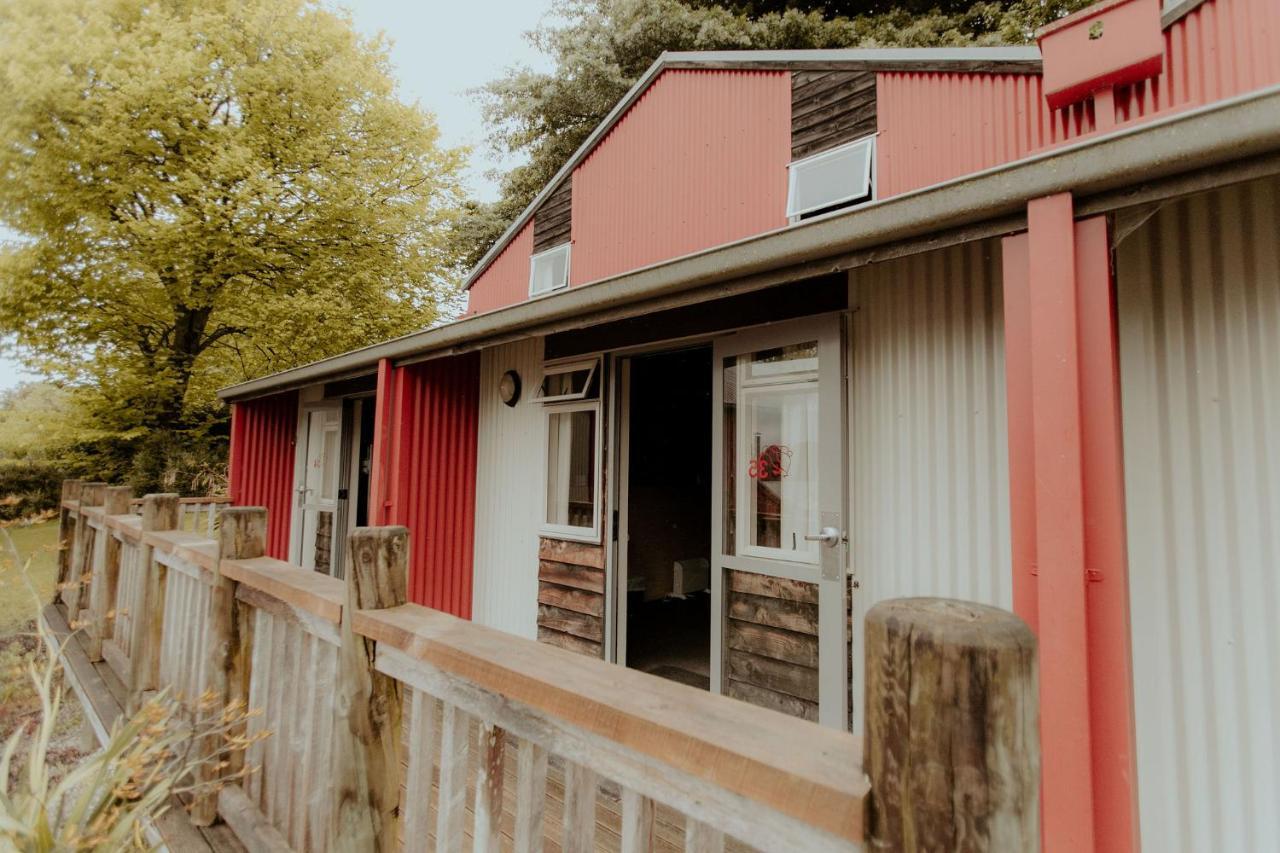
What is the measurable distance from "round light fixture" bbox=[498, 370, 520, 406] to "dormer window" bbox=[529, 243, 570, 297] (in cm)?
223

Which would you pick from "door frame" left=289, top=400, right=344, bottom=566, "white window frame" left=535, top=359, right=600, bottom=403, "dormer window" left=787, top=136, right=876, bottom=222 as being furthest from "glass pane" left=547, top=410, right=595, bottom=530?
"door frame" left=289, top=400, right=344, bottom=566

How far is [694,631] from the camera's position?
5.19 metres

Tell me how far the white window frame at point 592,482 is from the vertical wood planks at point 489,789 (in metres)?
2.58

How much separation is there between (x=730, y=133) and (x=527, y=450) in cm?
303

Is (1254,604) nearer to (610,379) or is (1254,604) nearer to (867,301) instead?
(867,301)

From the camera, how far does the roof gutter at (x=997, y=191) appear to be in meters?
1.25

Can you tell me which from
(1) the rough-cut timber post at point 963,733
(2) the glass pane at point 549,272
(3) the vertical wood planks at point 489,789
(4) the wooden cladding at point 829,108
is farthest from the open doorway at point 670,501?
(1) the rough-cut timber post at point 963,733

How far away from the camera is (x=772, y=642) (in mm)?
2807

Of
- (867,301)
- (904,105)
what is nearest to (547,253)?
(904,105)

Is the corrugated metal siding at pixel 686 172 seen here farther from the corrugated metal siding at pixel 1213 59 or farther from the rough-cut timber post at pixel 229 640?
the rough-cut timber post at pixel 229 640

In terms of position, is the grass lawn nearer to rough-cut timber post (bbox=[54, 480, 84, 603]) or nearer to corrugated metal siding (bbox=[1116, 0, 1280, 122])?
rough-cut timber post (bbox=[54, 480, 84, 603])

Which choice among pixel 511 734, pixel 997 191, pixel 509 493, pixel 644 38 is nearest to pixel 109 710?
pixel 509 493

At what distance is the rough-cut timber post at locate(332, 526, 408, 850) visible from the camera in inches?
56.7

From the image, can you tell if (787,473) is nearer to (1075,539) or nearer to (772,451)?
(772,451)
